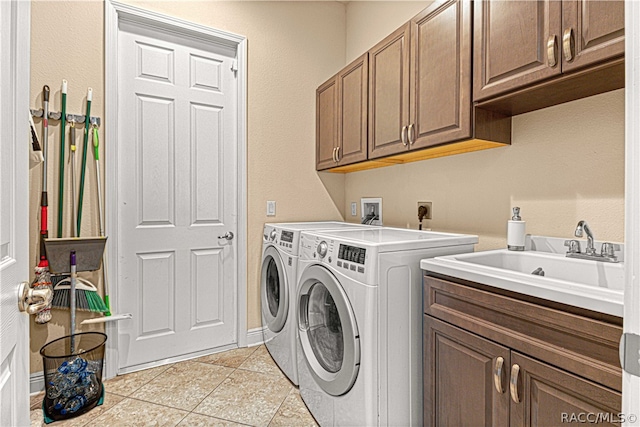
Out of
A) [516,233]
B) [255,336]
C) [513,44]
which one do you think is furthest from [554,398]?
[255,336]

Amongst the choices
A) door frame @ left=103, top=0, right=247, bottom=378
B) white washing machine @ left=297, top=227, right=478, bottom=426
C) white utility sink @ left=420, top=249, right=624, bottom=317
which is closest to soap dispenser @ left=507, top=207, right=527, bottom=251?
white utility sink @ left=420, top=249, right=624, bottom=317

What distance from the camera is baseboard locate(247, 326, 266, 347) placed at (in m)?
2.63

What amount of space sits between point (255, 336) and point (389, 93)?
203cm

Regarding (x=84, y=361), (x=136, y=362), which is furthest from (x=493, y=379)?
(x=136, y=362)

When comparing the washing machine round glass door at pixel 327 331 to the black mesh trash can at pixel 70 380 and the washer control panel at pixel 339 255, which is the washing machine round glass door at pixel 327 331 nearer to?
the washer control panel at pixel 339 255

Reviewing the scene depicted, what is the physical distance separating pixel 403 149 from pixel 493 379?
48.7 inches

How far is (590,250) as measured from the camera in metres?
1.32

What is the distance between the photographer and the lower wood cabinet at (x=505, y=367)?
2.76ft

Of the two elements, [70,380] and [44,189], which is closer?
[70,380]

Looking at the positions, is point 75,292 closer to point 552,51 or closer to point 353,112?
point 353,112

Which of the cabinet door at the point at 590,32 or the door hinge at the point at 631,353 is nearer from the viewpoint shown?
the door hinge at the point at 631,353

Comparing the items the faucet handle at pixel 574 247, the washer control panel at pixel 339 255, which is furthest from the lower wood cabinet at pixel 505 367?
the faucet handle at pixel 574 247

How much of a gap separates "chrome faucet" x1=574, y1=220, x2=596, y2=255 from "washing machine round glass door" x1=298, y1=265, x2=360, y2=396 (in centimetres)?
93

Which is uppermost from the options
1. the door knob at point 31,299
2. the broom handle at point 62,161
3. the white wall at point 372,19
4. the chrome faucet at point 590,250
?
the white wall at point 372,19
